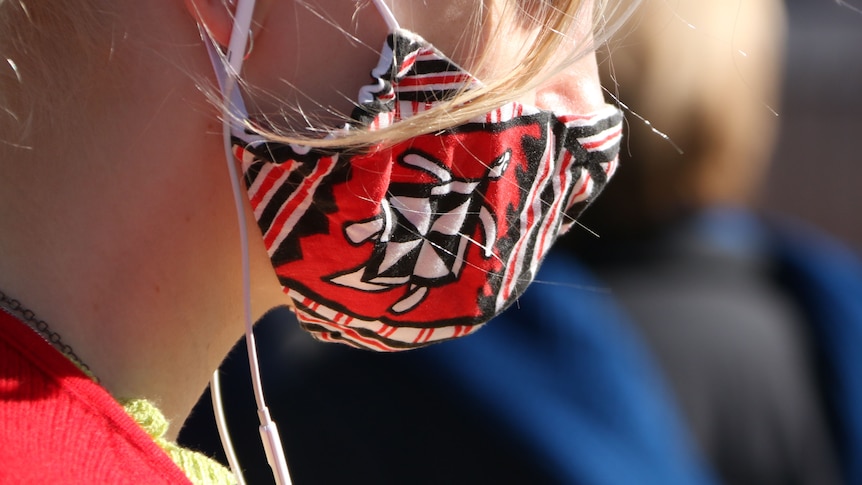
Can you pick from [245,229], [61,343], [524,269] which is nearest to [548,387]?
[524,269]

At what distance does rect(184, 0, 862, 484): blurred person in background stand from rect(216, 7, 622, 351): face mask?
1.93ft

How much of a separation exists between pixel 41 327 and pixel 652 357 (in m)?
1.54

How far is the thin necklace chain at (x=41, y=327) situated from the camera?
39.7 inches

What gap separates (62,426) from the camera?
3.09ft

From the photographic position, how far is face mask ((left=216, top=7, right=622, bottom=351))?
1116mm

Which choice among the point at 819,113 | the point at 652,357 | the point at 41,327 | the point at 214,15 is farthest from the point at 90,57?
the point at 819,113

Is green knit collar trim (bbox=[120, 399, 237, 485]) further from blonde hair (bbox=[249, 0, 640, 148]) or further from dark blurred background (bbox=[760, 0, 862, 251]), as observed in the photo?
dark blurred background (bbox=[760, 0, 862, 251])

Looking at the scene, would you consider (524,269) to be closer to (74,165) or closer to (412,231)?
(412,231)

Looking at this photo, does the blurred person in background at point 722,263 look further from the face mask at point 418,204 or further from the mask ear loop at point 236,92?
the mask ear loop at point 236,92

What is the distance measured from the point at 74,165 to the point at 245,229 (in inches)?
7.9

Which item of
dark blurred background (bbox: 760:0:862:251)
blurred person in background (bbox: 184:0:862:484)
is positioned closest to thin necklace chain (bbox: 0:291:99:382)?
blurred person in background (bbox: 184:0:862:484)

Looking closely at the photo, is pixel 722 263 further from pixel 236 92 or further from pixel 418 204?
pixel 236 92

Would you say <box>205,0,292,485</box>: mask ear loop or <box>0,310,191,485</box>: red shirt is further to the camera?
<box>205,0,292,485</box>: mask ear loop

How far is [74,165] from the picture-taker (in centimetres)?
104
